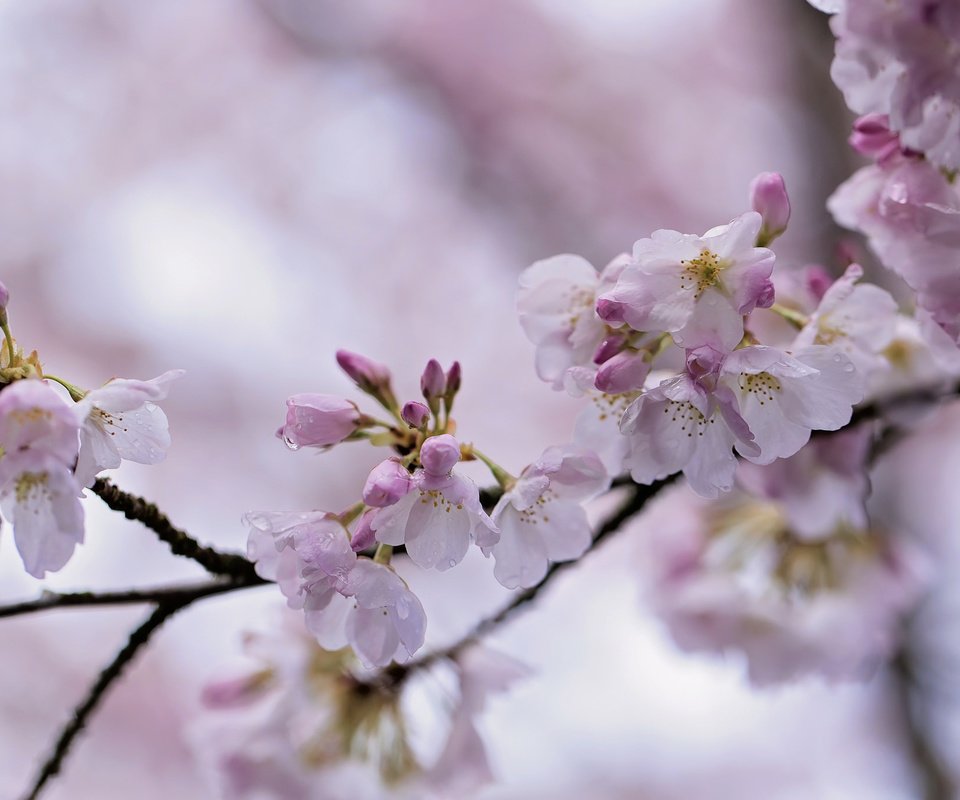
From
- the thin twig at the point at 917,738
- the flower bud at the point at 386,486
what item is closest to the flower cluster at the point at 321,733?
the flower bud at the point at 386,486

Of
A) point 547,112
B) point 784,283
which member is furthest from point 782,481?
point 547,112

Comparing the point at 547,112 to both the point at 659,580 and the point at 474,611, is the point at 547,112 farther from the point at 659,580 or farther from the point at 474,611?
the point at 659,580

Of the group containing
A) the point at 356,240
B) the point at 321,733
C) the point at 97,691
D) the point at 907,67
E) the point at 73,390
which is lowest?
the point at 356,240

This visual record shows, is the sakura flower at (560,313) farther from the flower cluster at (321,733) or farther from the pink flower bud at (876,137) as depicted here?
the flower cluster at (321,733)

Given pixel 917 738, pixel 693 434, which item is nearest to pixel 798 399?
pixel 693 434

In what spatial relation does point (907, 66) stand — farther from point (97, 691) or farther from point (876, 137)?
point (97, 691)

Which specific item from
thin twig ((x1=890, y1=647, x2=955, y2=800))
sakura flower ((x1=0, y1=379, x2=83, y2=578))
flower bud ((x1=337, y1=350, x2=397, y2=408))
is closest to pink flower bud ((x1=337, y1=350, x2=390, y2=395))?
flower bud ((x1=337, y1=350, x2=397, y2=408))

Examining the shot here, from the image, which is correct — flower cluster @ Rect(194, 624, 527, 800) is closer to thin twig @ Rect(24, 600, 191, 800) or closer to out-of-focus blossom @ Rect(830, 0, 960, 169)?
thin twig @ Rect(24, 600, 191, 800)
